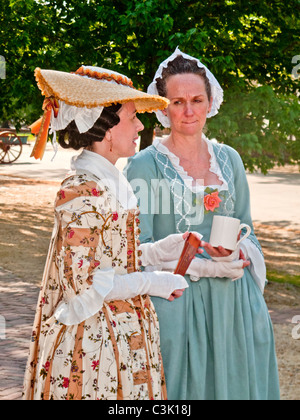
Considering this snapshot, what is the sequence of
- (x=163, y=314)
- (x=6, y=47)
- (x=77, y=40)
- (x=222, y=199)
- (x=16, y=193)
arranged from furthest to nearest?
1. (x=16, y=193)
2. (x=6, y=47)
3. (x=77, y=40)
4. (x=222, y=199)
5. (x=163, y=314)

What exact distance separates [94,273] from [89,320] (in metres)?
0.20

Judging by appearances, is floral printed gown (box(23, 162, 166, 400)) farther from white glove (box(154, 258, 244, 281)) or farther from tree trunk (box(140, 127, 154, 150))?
tree trunk (box(140, 127, 154, 150))

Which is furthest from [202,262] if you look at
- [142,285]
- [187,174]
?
[142,285]

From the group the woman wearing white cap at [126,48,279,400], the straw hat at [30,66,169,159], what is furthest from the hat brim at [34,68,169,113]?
the woman wearing white cap at [126,48,279,400]

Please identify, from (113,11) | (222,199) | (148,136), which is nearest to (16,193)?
(148,136)

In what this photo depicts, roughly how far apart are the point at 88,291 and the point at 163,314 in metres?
0.62

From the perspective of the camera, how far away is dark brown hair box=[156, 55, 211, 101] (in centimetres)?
317

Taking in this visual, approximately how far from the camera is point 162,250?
2.91 meters

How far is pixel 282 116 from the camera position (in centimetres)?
760

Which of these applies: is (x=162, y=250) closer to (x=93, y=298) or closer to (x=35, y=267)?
(x=93, y=298)

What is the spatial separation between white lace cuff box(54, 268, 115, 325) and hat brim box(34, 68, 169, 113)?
1.94ft

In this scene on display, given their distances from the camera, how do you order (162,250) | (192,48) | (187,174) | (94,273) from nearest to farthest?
(94,273)
(162,250)
(187,174)
(192,48)

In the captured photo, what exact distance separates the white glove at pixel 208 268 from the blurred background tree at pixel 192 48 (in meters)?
4.42
